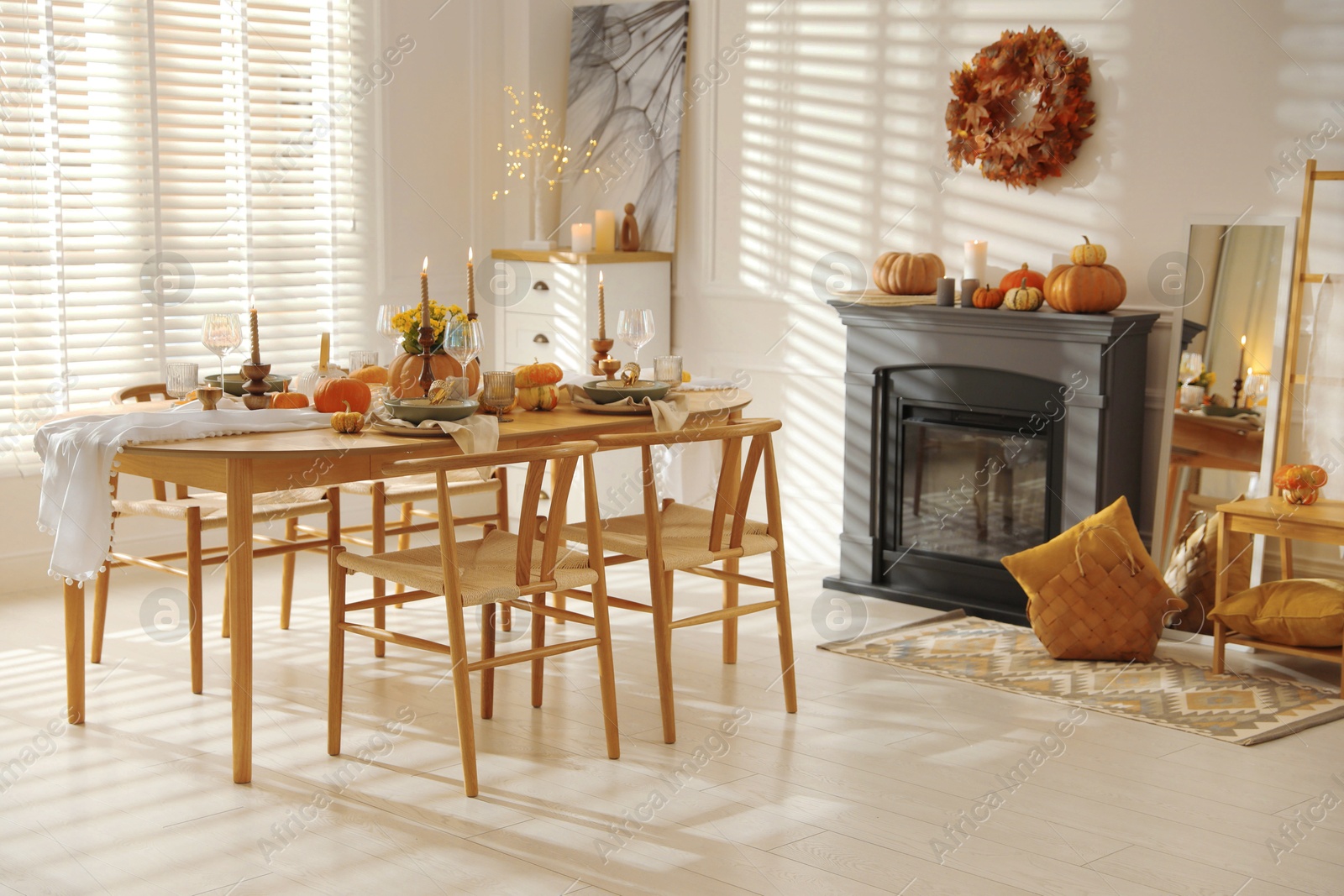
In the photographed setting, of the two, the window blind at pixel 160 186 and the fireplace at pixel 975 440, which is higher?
the window blind at pixel 160 186

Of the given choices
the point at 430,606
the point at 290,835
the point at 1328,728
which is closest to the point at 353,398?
the point at 290,835

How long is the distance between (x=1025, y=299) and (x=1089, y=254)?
263 millimetres

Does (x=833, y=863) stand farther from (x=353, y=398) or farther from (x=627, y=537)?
(x=353, y=398)

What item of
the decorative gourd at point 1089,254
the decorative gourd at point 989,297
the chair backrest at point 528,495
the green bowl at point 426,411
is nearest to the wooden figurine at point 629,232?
the decorative gourd at point 989,297

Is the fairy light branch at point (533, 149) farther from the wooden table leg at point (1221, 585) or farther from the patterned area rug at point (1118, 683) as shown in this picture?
the wooden table leg at point (1221, 585)

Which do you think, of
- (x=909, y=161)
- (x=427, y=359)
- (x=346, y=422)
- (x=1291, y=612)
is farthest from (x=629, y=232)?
(x=1291, y=612)

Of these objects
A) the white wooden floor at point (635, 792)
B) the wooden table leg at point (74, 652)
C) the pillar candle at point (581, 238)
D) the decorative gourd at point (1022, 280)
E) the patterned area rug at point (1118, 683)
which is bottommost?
the white wooden floor at point (635, 792)

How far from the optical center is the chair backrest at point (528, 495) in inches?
125

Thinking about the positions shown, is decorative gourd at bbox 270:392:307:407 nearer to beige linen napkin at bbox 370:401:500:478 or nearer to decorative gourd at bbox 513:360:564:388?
beige linen napkin at bbox 370:401:500:478

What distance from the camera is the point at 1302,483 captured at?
4.26 metres

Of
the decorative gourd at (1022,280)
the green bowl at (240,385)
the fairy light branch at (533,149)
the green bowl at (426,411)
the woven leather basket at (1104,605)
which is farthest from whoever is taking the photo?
the fairy light branch at (533,149)

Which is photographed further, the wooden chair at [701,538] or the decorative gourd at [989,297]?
the decorative gourd at [989,297]

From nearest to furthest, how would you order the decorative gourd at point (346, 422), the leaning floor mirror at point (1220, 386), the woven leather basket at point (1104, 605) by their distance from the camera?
the decorative gourd at point (346, 422) < the woven leather basket at point (1104, 605) < the leaning floor mirror at point (1220, 386)

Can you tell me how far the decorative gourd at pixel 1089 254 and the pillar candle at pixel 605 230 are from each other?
2186 mm
